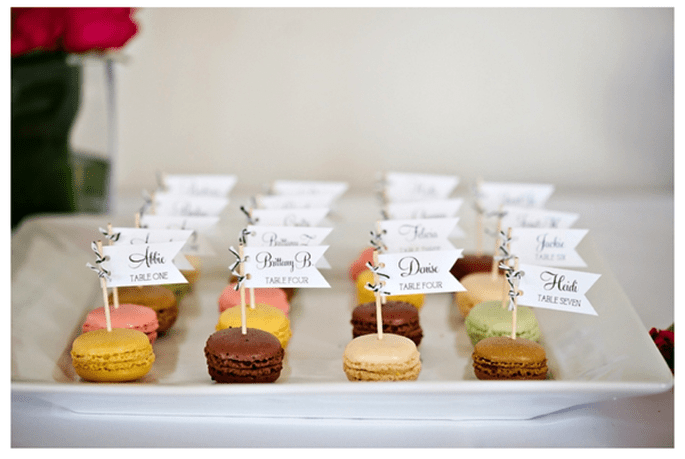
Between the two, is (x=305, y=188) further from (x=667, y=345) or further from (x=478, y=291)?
(x=667, y=345)

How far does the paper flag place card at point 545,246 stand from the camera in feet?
6.81

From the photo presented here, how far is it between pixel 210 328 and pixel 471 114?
1728mm

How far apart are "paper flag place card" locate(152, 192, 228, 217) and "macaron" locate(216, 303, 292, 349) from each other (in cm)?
46

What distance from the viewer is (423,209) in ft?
7.96

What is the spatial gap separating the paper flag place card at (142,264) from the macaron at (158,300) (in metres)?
0.24

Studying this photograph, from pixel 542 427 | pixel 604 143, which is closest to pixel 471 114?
pixel 604 143

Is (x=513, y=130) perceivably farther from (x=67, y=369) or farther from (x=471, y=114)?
(x=67, y=369)

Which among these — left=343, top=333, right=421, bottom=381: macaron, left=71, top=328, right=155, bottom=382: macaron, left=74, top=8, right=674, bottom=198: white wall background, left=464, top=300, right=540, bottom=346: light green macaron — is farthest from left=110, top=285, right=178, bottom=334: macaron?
left=74, top=8, right=674, bottom=198: white wall background

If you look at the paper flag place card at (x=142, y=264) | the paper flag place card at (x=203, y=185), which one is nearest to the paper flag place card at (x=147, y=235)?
the paper flag place card at (x=142, y=264)

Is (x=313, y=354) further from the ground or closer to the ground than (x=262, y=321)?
closer to the ground

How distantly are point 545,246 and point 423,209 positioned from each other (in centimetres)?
48

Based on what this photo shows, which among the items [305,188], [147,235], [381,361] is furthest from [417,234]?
[147,235]

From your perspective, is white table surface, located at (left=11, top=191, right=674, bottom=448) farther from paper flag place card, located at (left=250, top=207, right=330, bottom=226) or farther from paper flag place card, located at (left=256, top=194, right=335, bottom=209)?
paper flag place card, located at (left=256, top=194, right=335, bottom=209)

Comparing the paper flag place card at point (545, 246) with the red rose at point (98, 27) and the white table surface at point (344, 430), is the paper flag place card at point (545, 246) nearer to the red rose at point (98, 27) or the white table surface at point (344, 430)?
the white table surface at point (344, 430)
